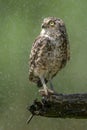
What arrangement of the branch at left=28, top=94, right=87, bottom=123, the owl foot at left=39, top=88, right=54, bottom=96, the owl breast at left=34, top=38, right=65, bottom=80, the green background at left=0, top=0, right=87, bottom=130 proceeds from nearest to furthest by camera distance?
the branch at left=28, top=94, right=87, bottom=123, the owl foot at left=39, top=88, right=54, bottom=96, the owl breast at left=34, top=38, right=65, bottom=80, the green background at left=0, top=0, right=87, bottom=130

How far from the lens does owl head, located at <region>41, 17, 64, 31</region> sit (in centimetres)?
377

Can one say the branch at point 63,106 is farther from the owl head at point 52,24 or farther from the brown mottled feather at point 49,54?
the owl head at point 52,24

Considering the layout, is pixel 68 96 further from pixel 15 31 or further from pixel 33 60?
pixel 15 31

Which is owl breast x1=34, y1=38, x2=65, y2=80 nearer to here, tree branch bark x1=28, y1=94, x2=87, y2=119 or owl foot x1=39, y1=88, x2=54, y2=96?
owl foot x1=39, y1=88, x2=54, y2=96

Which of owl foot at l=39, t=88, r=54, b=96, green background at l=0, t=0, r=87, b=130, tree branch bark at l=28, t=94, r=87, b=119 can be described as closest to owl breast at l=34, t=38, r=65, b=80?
owl foot at l=39, t=88, r=54, b=96

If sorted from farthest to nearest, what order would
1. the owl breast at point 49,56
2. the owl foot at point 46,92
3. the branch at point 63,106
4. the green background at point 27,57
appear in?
the green background at point 27,57 → the owl breast at point 49,56 → the owl foot at point 46,92 → the branch at point 63,106

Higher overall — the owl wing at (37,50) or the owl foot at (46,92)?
the owl wing at (37,50)

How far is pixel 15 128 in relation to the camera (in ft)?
23.9

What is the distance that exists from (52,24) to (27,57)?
12.6ft

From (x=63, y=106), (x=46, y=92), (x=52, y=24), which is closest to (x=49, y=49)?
(x=52, y=24)

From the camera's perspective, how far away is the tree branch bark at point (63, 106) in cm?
339

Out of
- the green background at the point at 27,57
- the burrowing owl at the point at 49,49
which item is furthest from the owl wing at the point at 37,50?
the green background at the point at 27,57

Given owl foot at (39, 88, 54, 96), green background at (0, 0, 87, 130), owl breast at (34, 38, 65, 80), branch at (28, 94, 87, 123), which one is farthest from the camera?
green background at (0, 0, 87, 130)

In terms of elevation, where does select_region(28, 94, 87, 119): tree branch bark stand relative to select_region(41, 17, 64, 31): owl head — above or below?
below
